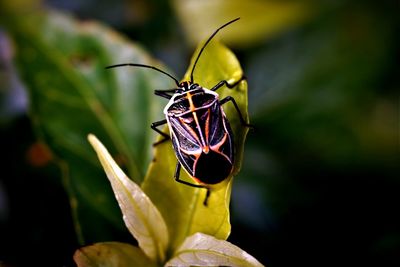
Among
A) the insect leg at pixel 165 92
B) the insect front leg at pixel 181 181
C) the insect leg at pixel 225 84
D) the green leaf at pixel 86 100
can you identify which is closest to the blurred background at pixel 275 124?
the green leaf at pixel 86 100

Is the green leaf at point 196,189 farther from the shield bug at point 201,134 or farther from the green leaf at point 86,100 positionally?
the green leaf at point 86,100

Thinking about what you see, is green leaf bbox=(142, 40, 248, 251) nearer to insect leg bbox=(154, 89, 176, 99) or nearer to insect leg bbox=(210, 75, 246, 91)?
insect leg bbox=(210, 75, 246, 91)

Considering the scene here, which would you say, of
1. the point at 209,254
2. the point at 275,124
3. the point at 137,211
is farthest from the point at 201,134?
the point at 275,124

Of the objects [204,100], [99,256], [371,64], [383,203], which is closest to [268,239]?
[383,203]

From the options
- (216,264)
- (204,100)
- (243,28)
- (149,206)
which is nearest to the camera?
(216,264)

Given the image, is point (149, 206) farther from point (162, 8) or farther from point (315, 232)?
point (162, 8)

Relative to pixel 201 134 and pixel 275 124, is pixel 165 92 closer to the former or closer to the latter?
pixel 201 134

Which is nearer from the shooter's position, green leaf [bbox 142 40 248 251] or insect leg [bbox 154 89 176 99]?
green leaf [bbox 142 40 248 251]

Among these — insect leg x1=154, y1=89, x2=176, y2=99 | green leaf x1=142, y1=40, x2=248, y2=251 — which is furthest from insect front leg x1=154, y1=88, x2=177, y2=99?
green leaf x1=142, y1=40, x2=248, y2=251
